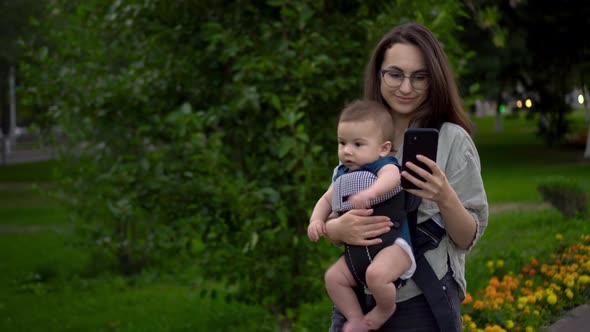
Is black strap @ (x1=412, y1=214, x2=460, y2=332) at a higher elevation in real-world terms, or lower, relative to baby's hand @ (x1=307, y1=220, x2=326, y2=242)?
lower

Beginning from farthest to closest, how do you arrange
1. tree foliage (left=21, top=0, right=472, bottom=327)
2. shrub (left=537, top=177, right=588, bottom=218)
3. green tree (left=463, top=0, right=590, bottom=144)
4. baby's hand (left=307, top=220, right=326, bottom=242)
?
green tree (left=463, top=0, right=590, bottom=144) < shrub (left=537, top=177, right=588, bottom=218) < tree foliage (left=21, top=0, right=472, bottom=327) < baby's hand (left=307, top=220, right=326, bottom=242)

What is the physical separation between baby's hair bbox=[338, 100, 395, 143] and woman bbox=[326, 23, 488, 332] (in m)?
0.10

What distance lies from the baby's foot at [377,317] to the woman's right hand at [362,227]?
213 millimetres

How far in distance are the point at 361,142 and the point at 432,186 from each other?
28cm

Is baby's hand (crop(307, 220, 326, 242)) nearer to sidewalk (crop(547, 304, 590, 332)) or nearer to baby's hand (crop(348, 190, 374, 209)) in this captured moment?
baby's hand (crop(348, 190, 374, 209))

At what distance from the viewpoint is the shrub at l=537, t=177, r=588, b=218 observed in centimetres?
940

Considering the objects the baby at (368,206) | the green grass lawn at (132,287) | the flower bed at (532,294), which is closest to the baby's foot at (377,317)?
the baby at (368,206)

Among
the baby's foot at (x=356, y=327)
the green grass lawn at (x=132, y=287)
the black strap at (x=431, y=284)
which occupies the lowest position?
the green grass lawn at (x=132, y=287)

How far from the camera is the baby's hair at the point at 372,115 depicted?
241 centimetres

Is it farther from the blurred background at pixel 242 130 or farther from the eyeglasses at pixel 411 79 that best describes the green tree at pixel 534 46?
the eyeglasses at pixel 411 79

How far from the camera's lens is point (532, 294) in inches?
216

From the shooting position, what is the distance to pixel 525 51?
24812 mm

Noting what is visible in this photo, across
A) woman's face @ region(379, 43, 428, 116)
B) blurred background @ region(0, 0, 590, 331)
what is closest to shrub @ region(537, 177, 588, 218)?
blurred background @ region(0, 0, 590, 331)

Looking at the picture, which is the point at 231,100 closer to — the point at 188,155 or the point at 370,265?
the point at 188,155
